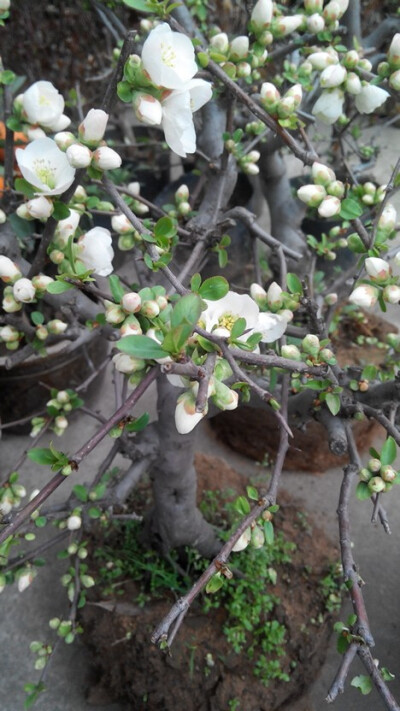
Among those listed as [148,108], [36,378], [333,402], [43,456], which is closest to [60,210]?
[148,108]

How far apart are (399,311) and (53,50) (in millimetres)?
2147

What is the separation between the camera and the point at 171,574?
118 cm

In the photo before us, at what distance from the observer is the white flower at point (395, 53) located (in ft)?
2.24

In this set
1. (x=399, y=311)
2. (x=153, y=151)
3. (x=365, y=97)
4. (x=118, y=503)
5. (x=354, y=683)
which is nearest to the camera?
(x=354, y=683)

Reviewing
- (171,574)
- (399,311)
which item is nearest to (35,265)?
(171,574)

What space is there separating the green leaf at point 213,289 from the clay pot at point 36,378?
102cm

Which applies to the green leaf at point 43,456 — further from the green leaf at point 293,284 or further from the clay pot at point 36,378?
the clay pot at point 36,378

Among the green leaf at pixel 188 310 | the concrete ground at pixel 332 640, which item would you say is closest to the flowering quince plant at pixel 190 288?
the green leaf at pixel 188 310

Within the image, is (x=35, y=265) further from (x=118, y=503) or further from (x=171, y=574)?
(x=171, y=574)

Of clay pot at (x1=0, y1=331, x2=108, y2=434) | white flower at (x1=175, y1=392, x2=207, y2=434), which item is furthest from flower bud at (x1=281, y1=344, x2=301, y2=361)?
clay pot at (x1=0, y1=331, x2=108, y2=434)

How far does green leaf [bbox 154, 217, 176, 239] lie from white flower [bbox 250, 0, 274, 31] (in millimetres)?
353

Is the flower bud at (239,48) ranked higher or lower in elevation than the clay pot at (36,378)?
higher

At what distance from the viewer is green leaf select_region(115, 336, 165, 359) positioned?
0.43 metres

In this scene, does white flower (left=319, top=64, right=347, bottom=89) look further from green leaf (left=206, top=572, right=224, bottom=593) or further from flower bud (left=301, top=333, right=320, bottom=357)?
green leaf (left=206, top=572, right=224, bottom=593)
